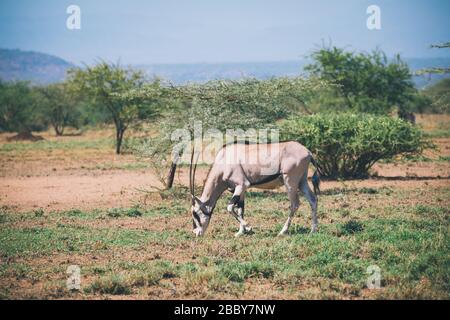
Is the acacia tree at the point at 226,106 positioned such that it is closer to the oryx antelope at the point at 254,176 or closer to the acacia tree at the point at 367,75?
the oryx antelope at the point at 254,176

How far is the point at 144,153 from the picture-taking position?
16359mm

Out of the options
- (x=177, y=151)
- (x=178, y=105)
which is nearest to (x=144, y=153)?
(x=177, y=151)

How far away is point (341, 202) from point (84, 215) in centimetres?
662

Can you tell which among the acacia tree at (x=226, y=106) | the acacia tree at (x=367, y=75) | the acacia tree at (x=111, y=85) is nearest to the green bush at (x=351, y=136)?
the acacia tree at (x=226, y=106)

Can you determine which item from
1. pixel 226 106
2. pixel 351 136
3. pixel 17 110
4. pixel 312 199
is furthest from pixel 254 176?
pixel 17 110

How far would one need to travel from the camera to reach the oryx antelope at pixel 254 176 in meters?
11.7

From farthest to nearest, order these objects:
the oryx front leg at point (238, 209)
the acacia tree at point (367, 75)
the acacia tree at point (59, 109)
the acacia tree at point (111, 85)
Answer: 1. the acacia tree at point (59, 109)
2. the acacia tree at point (111, 85)
3. the acacia tree at point (367, 75)
4. the oryx front leg at point (238, 209)

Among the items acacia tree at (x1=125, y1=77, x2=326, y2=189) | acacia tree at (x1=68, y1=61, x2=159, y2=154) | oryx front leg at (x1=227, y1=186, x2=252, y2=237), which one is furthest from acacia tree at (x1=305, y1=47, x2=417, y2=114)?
oryx front leg at (x1=227, y1=186, x2=252, y2=237)

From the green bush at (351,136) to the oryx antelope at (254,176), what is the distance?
283 inches

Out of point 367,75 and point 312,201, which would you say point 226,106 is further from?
point 367,75

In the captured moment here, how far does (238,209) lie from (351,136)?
29.9 ft

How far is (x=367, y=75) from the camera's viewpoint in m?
28.9

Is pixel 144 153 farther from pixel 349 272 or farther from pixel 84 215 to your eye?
pixel 349 272

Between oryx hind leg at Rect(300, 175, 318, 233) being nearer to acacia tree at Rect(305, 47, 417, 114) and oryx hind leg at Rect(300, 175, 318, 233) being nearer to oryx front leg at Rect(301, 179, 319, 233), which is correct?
oryx front leg at Rect(301, 179, 319, 233)
